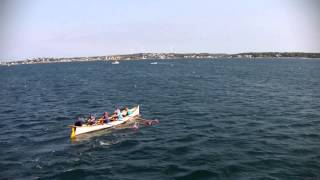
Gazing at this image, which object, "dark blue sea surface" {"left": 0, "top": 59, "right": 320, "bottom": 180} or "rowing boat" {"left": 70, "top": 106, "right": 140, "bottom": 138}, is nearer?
"dark blue sea surface" {"left": 0, "top": 59, "right": 320, "bottom": 180}

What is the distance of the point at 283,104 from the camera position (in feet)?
174

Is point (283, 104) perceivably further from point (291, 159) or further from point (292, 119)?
point (291, 159)

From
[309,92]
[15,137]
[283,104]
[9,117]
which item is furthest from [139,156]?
[309,92]

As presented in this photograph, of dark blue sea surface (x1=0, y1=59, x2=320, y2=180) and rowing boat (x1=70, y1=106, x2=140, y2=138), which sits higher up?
rowing boat (x1=70, y1=106, x2=140, y2=138)

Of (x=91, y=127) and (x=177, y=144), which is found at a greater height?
(x=91, y=127)

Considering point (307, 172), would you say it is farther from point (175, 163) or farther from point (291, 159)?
point (175, 163)

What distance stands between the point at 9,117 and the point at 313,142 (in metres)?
37.4

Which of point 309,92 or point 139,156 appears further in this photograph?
point 309,92

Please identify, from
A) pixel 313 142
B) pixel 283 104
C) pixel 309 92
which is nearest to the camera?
pixel 313 142

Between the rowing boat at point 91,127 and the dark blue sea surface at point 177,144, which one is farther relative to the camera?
the rowing boat at point 91,127

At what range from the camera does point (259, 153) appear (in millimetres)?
29062

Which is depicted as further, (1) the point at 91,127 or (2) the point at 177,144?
(1) the point at 91,127

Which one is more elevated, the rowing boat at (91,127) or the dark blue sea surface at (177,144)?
the rowing boat at (91,127)

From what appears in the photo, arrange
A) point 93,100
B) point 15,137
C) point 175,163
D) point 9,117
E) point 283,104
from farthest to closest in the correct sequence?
point 93,100 < point 283,104 < point 9,117 < point 15,137 < point 175,163
